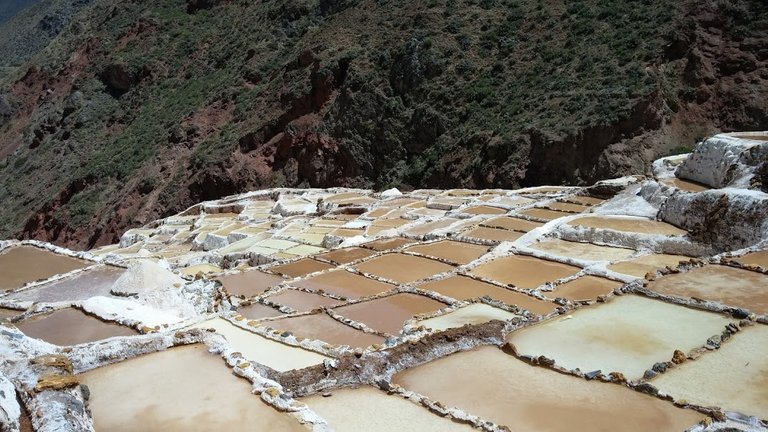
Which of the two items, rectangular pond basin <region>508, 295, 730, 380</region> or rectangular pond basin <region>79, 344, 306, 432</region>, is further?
rectangular pond basin <region>508, 295, 730, 380</region>

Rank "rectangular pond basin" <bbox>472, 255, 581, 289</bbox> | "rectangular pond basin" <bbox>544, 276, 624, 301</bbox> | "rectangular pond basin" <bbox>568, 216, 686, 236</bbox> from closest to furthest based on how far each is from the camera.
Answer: "rectangular pond basin" <bbox>544, 276, 624, 301</bbox>
"rectangular pond basin" <bbox>472, 255, 581, 289</bbox>
"rectangular pond basin" <bbox>568, 216, 686, 236</bbox>

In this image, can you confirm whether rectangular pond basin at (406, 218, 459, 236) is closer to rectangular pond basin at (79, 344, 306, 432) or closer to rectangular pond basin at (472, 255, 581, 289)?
rectangular pond basin at (472, 255, 581, 289)

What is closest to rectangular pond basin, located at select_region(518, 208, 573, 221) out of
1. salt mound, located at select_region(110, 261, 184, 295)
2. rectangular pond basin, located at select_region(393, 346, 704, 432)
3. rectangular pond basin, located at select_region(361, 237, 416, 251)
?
rectangular pond basin, located at select_region(361, 237, 416, 251)

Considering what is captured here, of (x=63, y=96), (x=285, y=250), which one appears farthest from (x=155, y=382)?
(x=63, y=96)

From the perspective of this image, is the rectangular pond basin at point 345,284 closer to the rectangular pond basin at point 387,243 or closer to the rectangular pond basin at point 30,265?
the rectangular pond basin at point 387,243

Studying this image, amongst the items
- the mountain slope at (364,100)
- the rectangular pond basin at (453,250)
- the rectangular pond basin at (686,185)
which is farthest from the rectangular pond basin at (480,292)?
the mountain slope at (364,100)

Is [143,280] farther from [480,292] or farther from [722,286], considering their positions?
[722,286]

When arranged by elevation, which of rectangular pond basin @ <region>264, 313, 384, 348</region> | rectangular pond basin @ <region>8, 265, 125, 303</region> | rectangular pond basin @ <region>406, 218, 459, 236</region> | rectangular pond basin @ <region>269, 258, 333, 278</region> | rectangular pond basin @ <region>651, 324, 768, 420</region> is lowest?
rectangular pond basin @ <region>406, 218, 459, 236</region>

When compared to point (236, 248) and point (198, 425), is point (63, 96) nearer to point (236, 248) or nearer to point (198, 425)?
point (236, 248)
